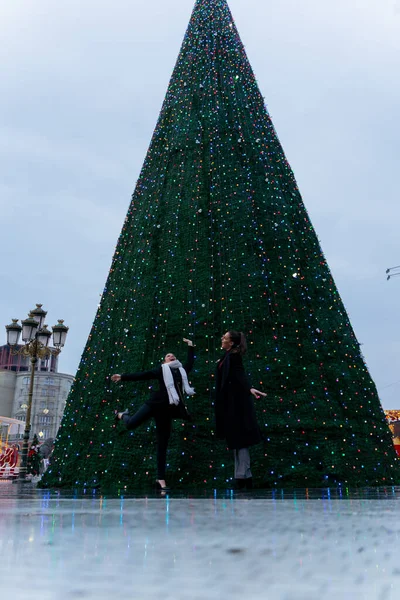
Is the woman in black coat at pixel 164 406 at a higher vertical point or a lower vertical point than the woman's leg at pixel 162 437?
higher

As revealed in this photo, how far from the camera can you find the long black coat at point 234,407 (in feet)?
15.3

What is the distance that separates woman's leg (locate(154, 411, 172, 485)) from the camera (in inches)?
196

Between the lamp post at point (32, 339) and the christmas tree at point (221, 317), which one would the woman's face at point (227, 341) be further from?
the lamp post at point (32, 339)

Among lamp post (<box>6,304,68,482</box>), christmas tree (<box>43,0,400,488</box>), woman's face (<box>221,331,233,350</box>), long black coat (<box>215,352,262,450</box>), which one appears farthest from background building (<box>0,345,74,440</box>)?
woman's face (<box>221,331,233,350</box>)

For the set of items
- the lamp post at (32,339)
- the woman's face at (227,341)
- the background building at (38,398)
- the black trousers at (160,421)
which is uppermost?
the background building at (38,398)

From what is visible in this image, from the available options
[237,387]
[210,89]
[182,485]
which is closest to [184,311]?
[237,387]

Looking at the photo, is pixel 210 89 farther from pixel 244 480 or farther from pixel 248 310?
pixel 244 480

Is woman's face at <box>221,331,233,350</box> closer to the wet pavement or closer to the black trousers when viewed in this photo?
the black trousers

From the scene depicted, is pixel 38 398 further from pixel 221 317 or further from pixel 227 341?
pixel 227 341

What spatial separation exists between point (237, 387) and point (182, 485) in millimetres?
1307

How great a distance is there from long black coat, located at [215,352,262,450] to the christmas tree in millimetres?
768

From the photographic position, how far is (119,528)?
150cm

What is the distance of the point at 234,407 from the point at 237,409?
4 centimetres

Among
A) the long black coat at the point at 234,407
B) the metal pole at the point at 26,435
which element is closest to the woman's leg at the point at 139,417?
the long black coat at the point at 234,407
